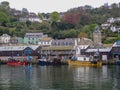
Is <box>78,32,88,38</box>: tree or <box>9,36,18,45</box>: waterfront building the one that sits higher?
<box>78,32,88,38</box>: tree

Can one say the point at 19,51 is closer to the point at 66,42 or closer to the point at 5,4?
the point at 66,42

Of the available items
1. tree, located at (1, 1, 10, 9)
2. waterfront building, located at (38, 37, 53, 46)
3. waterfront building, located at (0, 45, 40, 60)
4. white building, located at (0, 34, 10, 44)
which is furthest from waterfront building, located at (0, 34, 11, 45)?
tree, located at (1, 1, 10, 9)

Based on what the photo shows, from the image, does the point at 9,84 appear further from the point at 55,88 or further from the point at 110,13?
the point at 110,13

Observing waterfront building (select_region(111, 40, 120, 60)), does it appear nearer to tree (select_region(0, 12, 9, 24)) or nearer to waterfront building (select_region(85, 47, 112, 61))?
waterfront building (select_region(85, 47, 112, 61))

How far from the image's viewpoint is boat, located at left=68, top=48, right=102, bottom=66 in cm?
6309

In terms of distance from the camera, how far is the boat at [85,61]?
6309cm

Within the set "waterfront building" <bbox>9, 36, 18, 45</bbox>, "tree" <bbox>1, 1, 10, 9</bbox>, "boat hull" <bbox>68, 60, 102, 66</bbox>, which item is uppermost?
"tree" <bbox>1, 1, 10, 9</bbox>

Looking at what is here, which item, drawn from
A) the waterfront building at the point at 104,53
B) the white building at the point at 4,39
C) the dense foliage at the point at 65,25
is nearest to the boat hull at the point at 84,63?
the waterfront building at the point at 104,53

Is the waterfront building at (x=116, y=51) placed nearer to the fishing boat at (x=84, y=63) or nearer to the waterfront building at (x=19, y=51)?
the fishing boat at (x=84, y=63)

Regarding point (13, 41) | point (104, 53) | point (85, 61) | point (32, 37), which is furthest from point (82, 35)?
point (85, 61)

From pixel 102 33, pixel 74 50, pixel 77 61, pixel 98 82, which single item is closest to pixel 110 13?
pixel 102 33

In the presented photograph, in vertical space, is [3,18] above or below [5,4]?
below

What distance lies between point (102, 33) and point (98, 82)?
55.1 m

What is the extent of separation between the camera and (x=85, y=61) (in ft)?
213
